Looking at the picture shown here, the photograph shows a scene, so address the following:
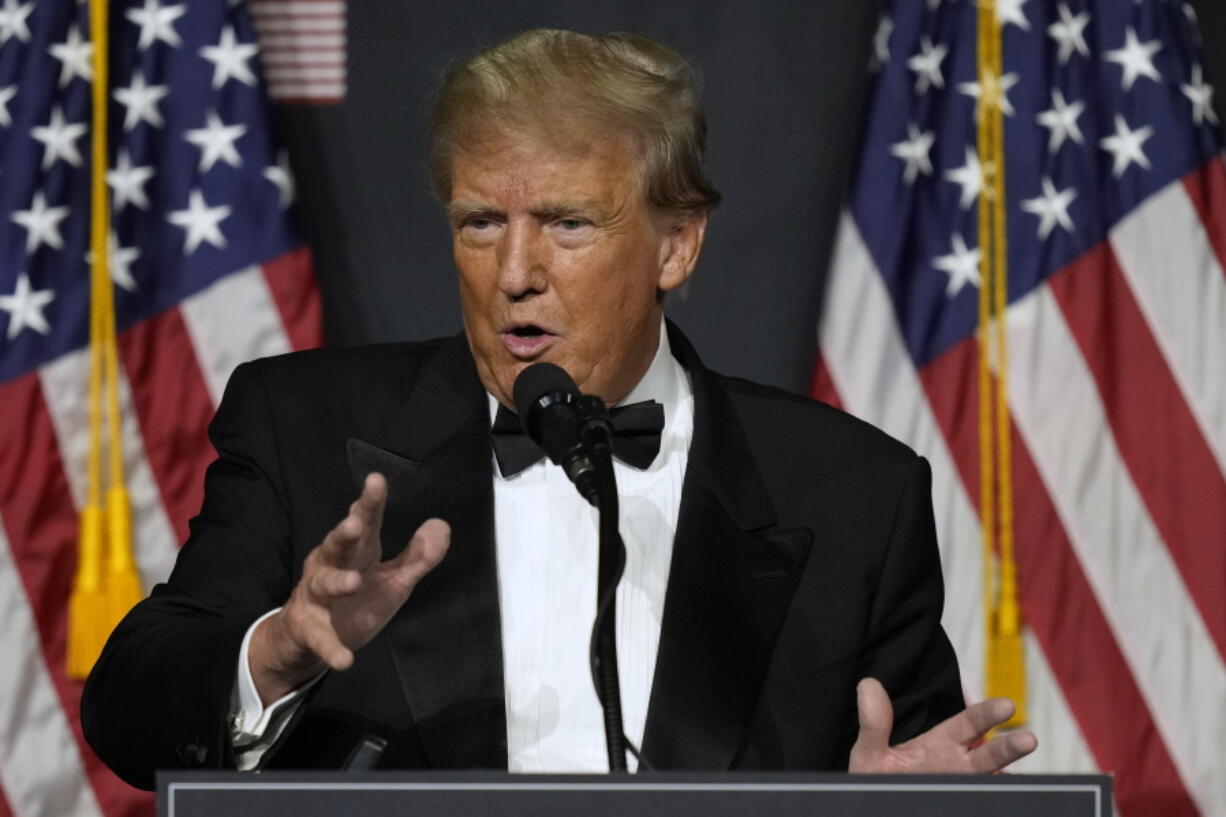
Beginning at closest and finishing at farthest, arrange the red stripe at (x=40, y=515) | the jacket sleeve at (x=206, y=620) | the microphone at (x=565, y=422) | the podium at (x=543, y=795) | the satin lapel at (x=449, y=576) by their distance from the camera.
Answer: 1. the podium at (x=543, y=795)
2. the microphone at (x=565, y=422)
3. the jacket sleeve at (x=206, y=620)
4. the satin lapel at (x=449, y=576)
5. the red stripe at (x=40, y=515)

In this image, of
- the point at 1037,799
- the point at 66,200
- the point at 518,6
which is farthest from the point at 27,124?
the point at 1037,799

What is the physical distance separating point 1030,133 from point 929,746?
2.03 m

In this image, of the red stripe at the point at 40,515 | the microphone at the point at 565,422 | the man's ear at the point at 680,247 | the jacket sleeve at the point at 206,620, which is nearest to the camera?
the microphone at the point at 565,422

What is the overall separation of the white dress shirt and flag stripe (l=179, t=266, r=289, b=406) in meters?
1.19

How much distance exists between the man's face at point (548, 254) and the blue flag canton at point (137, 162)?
50.0 inches

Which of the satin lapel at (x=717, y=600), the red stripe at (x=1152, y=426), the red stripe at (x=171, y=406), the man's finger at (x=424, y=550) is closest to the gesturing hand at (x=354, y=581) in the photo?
the man's finger at (x=424, y=550)

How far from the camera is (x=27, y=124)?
3.13 m

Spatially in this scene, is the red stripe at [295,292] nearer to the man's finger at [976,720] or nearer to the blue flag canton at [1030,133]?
the blue flag canton at [1030,133]

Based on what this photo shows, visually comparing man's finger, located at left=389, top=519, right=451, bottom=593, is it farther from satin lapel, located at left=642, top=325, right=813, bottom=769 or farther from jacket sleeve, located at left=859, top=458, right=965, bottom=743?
jacket sleeve, located at left=859, top=458, right=965, bottom=743

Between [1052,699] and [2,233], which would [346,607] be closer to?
[2,233]

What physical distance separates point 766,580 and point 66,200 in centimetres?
168

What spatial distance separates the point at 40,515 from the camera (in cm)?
312

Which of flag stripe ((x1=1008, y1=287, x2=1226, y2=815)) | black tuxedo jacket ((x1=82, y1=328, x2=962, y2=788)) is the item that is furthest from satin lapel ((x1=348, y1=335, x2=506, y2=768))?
flag stripe ((x1=1008, y1=287, x2=1226, y2=815))

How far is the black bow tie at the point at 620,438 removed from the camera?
203 centimetres
